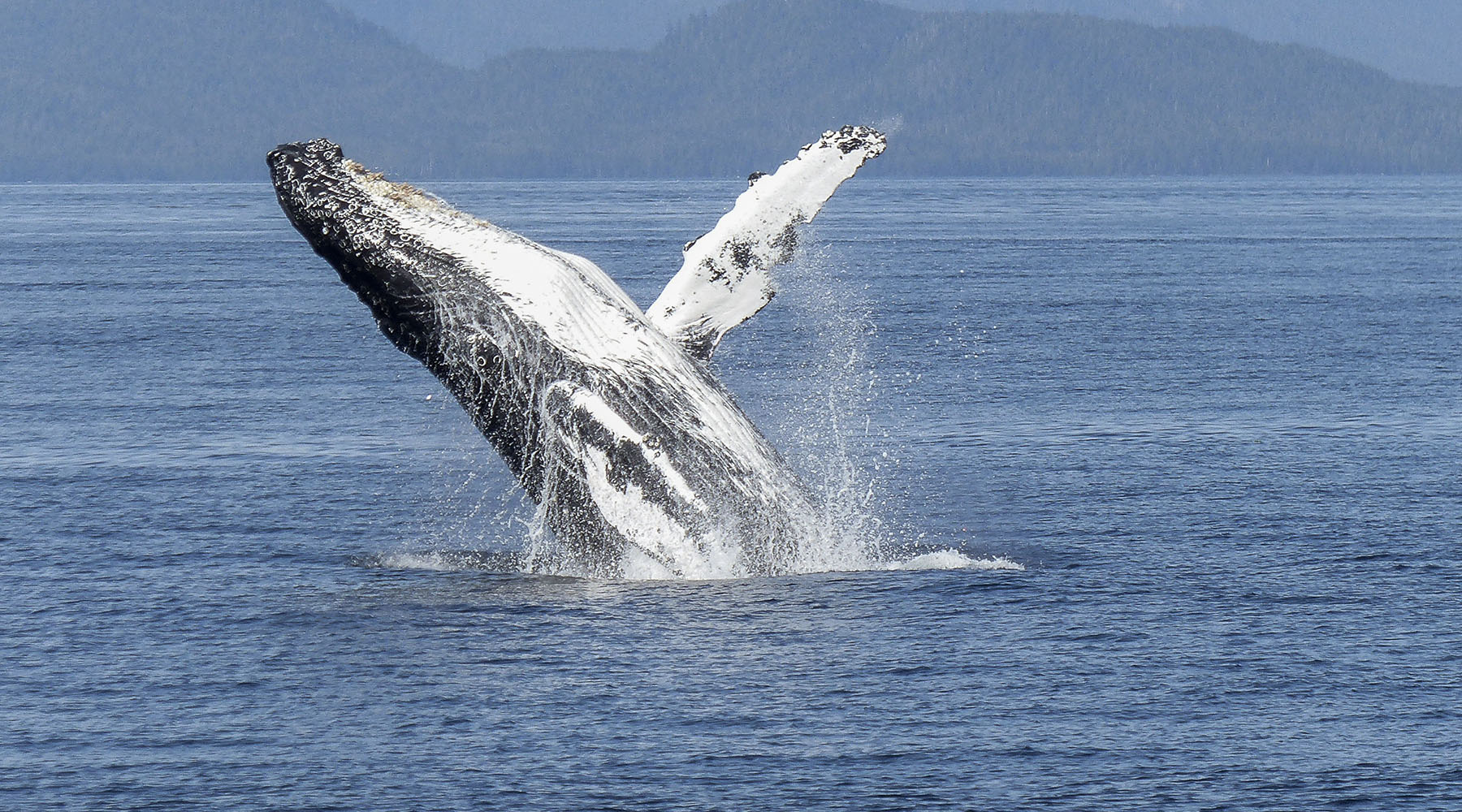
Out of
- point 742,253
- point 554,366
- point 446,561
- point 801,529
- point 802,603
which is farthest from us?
point 446,561

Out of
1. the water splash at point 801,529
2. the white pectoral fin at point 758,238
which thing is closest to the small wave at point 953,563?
the water splash at point 801,529

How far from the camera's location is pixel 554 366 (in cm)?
1170

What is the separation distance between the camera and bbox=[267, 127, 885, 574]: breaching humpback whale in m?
11.6

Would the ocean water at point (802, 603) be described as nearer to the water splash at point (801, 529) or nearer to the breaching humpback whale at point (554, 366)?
the water splash at point (801, 529)

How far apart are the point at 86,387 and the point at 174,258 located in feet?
130

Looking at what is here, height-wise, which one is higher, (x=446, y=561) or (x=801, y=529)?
(x=801, y=529)

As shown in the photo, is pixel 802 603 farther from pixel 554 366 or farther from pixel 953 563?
pixel 554 366

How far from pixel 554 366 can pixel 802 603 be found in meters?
2.15

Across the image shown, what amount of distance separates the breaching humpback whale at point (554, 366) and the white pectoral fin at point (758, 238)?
575mm

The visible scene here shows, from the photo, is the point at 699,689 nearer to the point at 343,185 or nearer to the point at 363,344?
the point at 343,185

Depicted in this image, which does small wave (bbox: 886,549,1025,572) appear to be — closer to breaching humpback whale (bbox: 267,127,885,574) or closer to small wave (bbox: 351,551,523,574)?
breaching humpback whale (bbox: 267,127,885,574)

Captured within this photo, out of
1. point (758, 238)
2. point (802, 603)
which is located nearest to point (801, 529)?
point (802, 603)

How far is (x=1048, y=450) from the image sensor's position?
1948 centimetres

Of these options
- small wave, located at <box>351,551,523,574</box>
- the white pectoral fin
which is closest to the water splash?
small wave, located at <box>351,551,523,574</box>
